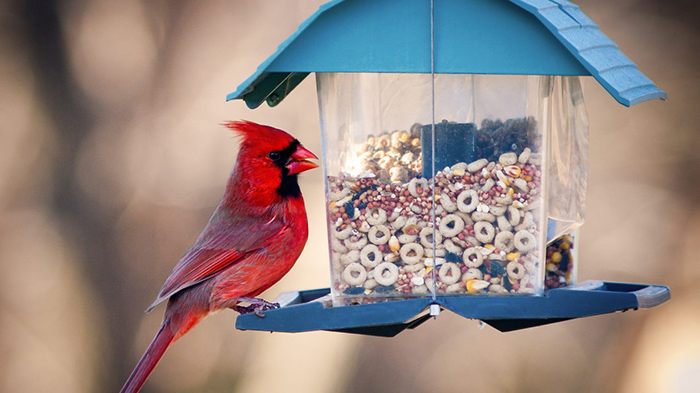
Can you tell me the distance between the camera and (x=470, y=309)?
8.63ft

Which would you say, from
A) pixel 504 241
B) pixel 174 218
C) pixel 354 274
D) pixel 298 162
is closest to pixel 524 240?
pixel 504 241

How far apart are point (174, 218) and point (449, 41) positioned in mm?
3427

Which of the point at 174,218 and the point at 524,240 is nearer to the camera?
the point at 524,240

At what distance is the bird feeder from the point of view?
2551mm

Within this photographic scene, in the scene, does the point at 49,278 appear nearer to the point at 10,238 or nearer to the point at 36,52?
the point at 10,238

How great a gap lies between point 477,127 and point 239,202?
1.10 meters

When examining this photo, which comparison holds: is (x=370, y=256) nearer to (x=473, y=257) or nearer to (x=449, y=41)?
(x=473, y=257)

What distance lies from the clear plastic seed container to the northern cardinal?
0.50 metres

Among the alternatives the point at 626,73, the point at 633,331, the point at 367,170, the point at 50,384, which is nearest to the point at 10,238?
the point at 50,384

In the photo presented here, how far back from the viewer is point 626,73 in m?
2.55

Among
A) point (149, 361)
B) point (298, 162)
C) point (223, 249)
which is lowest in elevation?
point (149, 361)

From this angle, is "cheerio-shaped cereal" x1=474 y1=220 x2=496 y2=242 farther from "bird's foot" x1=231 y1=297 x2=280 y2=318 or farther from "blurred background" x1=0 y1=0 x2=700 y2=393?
"blurred background" x1=0 y1=0 x2=700 y2=393

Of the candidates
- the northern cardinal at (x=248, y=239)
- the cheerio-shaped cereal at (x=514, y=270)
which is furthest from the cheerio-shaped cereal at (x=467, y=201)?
the northern cardinal at (x=248, y=239)

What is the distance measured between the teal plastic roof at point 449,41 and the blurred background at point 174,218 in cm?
287
